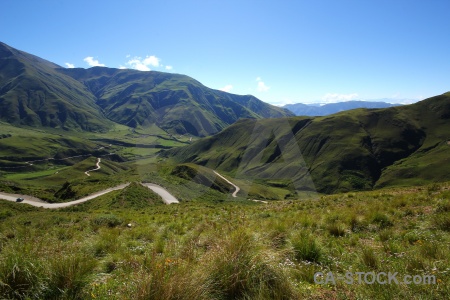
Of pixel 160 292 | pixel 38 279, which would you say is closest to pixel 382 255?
pixel 160 292

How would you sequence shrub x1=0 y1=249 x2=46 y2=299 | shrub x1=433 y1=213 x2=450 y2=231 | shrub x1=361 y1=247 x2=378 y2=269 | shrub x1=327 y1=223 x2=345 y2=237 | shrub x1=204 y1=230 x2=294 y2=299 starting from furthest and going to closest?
shrub x1=327 y1=223 x2=345 y2=237 → shrub x1=433 y1=213 x2=450 y2=231 → shrub x1=361 y1=247 x2=378 y2=269 → shrub x1=204 y1=230 x2=294 y2=299 → shrub x1=0 y1=249 x2=46 y2=299

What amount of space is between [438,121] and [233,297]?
257 meters

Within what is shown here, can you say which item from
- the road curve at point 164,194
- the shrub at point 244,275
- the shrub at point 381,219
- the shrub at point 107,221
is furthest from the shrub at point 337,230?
the road curve at point 164,194

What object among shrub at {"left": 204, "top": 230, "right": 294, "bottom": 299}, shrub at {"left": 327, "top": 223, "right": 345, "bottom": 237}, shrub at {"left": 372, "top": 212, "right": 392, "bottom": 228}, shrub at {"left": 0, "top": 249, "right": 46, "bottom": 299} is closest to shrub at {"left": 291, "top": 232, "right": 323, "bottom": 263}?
shrub at {"left": 204, "top": 230, "right": 294, "bottom": 299}

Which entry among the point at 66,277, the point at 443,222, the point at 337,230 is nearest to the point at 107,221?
the point at 66,277

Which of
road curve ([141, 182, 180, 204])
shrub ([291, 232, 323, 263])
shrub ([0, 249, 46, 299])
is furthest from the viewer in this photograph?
road curve ([141, 182, 180, 204])

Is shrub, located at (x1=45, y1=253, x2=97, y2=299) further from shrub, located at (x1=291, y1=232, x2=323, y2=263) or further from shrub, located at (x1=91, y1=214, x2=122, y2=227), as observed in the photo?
shrub, located at (x1=91, y1=214, x2=122, y2=227)

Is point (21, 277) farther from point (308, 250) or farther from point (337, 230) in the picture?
point (337, 230)

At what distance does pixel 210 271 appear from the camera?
4914 millimetres

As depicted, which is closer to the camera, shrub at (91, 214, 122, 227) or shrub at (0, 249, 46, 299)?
shrub at (0, 249, 46, 299)

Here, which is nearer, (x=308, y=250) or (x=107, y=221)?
(x=308, y=250)

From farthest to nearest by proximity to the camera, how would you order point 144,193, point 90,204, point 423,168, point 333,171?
point 333,171, point 423,168, point 144,193, point 90,204

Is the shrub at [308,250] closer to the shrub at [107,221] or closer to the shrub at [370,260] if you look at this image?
the shrub at [370,260]

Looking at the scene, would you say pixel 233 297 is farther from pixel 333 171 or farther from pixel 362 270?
pixel 333 171
